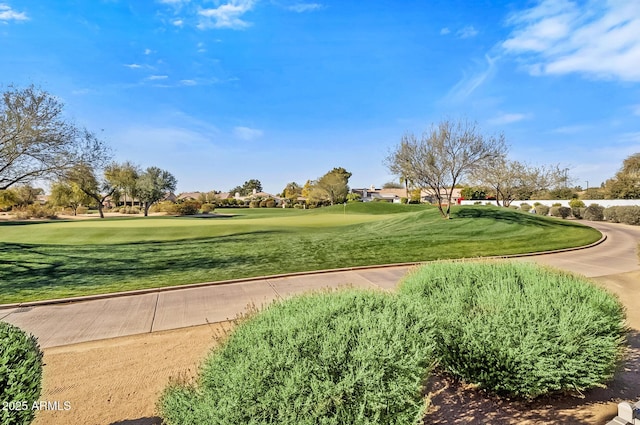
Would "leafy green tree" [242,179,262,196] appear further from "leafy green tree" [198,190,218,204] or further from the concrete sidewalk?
the concrete sidewalk

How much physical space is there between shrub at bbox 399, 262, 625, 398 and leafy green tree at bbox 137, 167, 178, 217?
1994 inches

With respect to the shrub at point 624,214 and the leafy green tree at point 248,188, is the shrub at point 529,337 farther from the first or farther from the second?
the leafy green tree at point 248,188

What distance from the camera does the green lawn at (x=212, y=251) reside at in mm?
9203

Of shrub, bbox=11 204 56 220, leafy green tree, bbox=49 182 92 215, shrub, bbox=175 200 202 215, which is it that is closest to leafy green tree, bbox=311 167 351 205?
shrub, bbox=175 200 202 215

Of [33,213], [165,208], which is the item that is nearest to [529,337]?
[165,208]

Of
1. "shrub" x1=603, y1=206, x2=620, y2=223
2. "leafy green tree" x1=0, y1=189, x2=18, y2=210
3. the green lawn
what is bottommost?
the green lawn

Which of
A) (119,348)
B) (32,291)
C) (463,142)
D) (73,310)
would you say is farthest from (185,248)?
(463,142)

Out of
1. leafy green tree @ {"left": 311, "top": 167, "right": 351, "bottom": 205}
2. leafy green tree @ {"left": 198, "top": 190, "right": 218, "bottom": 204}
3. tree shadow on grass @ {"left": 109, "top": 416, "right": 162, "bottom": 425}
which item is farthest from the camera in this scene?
leafy green tree @ {"left": 198, "top": 190, "right": 218, "bottom": 204}

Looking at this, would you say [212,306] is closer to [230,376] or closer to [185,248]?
[230,376]

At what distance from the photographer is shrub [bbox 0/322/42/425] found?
2051 mm

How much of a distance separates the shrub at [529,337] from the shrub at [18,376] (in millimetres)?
3167

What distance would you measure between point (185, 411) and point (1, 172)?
18.7 metres

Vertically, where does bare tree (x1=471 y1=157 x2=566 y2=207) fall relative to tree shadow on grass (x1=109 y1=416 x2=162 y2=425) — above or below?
above

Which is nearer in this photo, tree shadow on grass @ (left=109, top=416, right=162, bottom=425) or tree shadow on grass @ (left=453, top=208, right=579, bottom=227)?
tree shadow on grass @ (left=109, top=416, right=162, bottom=425)
